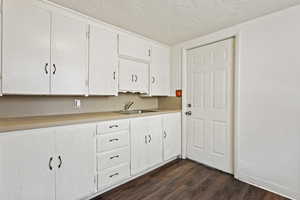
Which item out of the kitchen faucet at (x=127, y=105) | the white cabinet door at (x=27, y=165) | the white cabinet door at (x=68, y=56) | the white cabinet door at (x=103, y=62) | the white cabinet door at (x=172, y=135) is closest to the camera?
the white cabinet door at (x=27, y=165)

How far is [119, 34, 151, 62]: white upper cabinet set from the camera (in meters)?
2.35

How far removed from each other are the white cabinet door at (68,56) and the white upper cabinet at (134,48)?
57cm

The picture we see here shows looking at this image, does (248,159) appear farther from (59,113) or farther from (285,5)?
(59,113)

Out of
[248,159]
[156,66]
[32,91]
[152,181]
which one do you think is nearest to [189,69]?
[156,66]

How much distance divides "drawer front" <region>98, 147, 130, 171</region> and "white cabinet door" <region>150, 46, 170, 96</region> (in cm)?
128

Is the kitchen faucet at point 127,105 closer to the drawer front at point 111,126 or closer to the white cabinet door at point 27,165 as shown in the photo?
A: the drawer front at point 111,126

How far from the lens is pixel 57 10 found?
1755mm

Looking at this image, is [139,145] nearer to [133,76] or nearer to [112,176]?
[112,176]

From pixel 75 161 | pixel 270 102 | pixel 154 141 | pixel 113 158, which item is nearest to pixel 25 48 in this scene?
pixel 75 161

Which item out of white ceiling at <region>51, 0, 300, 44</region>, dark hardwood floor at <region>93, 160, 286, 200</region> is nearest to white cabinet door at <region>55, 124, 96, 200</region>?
dark hardwood floor at <region>93, 160, 286, 200</region>

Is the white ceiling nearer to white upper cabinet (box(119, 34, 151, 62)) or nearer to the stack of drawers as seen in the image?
white upper cabinet (box(119, 34, 151, 62))

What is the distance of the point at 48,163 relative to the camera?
1.42m

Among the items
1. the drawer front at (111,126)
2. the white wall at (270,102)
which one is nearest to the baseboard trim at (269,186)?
the white wall at (270,102)

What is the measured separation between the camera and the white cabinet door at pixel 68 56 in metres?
1.71
